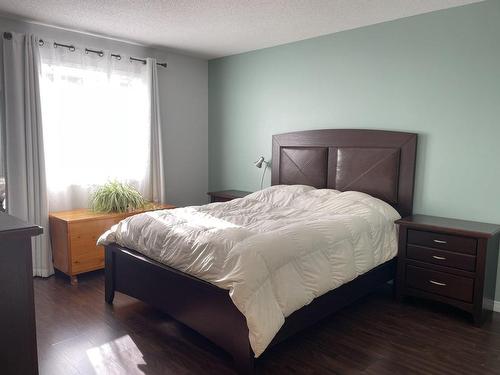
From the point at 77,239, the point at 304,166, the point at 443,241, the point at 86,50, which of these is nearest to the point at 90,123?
the point at 86,50

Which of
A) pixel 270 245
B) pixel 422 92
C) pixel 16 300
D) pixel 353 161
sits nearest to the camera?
pixel 16 300

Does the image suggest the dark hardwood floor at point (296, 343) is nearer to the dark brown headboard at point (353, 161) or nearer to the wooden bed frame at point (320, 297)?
the wooden bed frame at point (320, 297)

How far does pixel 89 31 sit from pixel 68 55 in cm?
33

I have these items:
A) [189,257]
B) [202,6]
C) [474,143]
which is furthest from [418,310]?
[202,6]

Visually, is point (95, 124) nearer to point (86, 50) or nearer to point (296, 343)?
point (86, 50)

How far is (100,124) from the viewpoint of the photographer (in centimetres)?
413

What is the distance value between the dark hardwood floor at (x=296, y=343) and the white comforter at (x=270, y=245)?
0.38 metres

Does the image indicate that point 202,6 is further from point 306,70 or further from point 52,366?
point 52,366

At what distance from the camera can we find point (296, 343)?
99.3 inches

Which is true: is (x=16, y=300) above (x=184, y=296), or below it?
above

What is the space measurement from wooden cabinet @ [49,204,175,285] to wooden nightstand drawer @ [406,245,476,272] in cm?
281

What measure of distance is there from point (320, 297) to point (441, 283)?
1.10 m

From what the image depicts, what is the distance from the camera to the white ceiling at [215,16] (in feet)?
10.1

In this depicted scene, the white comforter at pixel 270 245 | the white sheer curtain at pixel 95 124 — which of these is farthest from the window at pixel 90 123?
the white comforter at pixel 270 245
